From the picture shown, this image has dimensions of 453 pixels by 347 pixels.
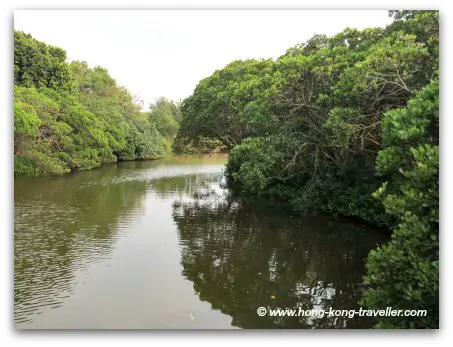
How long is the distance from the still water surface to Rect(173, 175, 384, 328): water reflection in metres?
0.03

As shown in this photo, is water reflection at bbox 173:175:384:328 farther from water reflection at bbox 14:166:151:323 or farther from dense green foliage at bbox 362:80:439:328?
water reflection at bbox 14:166:151:323

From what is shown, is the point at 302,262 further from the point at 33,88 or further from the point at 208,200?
the point at 33,88

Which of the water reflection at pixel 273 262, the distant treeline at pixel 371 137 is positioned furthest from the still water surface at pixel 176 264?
the distant treeline at pixel 371 137

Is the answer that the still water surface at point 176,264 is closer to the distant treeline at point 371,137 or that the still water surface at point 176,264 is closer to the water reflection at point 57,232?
the water reflection at point 57,232

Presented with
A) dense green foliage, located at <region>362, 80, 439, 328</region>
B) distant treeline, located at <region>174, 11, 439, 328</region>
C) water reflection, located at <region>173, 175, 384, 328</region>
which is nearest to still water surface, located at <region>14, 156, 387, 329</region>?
water reflection, located at <region>173, 175, 384, 328</region>

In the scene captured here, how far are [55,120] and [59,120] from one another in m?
1.44

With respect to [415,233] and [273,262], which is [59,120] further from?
[415,233]

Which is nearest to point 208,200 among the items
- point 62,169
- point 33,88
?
point 62,169

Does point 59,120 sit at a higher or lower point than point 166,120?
lower

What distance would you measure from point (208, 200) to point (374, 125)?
36.2 feet

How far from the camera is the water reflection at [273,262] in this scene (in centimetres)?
750

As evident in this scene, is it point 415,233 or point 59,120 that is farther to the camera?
point 59,120

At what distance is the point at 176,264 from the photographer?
9688mm

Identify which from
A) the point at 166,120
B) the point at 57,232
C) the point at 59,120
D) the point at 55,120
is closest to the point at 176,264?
the point at 57,232
